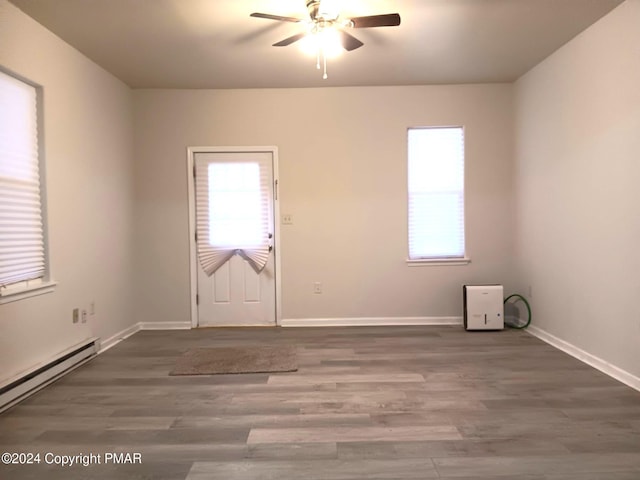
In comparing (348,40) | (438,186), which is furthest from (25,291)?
(438,186)

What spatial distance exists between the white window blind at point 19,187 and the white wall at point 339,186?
1633 millimetres

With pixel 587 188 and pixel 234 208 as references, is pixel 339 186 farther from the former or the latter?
pixel 587 188

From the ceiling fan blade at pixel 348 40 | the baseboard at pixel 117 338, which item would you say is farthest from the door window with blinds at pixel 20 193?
the ceiling fan blade at pixel 348 40

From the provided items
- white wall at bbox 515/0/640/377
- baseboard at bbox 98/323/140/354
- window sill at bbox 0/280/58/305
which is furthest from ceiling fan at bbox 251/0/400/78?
baseboard at bbox 98/323/140/354

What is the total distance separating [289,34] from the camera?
3.43 metres

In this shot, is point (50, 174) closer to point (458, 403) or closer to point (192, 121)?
point (192, 121)

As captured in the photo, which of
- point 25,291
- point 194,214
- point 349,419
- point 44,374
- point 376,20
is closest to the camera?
point 349,419

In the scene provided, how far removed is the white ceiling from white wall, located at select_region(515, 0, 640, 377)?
275mm

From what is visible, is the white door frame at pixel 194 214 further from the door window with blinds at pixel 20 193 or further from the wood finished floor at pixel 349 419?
the door window with blinds at pixel 20 193

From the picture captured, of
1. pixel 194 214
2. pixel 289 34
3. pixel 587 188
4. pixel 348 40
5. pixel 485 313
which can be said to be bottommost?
pixel 485 313

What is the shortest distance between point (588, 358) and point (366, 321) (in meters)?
2.18

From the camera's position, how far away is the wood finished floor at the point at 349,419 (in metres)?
2.07

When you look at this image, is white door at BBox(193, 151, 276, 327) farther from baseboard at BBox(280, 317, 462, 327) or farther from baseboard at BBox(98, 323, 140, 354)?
baseboard at BBox(98, 323, 140, 354)

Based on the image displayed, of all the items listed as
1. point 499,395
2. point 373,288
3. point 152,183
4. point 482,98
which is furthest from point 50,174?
point 482,98
